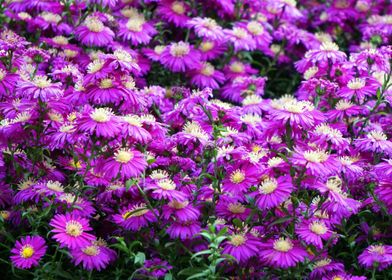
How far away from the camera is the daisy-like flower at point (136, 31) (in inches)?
133

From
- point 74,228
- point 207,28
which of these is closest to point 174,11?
point 207,28

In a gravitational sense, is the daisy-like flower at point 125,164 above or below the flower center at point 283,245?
above

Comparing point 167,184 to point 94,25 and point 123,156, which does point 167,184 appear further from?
point 94,25

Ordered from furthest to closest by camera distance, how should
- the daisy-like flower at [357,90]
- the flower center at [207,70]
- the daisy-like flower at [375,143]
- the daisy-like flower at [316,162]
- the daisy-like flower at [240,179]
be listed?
1. the flower center at [207,70]
2. the daisy-like flower at [357,90]
3. the daisy-like flower at [375,143]
4. the daisy-like flower at [240,179]
5. the daisy-like flower at [316,162]

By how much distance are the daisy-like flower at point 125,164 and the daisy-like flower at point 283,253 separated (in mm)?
486

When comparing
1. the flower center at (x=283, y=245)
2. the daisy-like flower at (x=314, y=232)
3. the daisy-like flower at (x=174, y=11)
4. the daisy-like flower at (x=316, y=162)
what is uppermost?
the daisy-like flower at (x=316, y=162)

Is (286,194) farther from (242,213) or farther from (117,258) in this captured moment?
(117,258)

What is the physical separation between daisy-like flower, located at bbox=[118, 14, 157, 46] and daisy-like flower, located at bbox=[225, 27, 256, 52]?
0.39 meters

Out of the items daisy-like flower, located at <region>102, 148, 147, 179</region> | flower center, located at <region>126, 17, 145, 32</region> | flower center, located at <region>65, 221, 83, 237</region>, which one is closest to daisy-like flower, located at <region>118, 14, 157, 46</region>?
flower center, located at <region>126, 17, 145, 32</region>

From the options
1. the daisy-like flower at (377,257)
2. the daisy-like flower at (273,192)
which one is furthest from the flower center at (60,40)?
the daisy-like flower at (377,257)

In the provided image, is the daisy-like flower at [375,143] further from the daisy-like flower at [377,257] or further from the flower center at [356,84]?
the daisy-like flower at [377,257]

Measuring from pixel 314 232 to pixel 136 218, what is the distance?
0.60 meters

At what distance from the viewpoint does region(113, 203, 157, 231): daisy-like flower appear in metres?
2.29

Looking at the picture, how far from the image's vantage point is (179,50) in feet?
11.1
